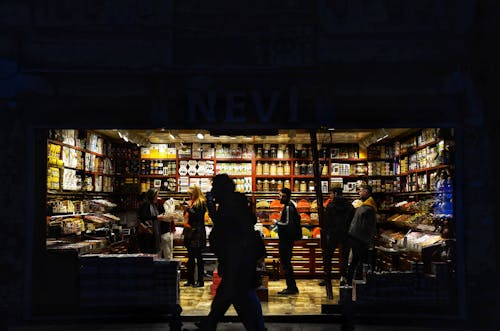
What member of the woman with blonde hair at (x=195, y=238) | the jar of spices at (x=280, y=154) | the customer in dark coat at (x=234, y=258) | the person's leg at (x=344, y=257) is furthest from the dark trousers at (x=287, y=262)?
the customer in dark coat at (x=234, y=258)

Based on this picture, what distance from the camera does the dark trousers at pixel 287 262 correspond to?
1112cm

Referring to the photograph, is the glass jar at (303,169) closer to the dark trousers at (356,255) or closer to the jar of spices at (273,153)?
the jar of spices at (273,153)

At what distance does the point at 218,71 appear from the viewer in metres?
8.46

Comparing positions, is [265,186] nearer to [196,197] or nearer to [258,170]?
[258,170]

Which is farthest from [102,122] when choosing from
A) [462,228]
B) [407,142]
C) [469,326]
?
[407,142]

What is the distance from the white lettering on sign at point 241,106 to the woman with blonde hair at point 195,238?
3854mm

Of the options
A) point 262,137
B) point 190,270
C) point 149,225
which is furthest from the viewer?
point 262,137

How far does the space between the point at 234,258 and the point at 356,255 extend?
192 inches

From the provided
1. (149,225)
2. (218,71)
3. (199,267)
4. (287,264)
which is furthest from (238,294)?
(199,267)

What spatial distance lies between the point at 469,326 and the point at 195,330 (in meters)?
3.97

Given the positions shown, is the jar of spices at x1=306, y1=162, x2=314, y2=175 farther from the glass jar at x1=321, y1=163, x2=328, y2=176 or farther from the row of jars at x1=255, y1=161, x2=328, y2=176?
the glass jar at x1=321, y1=163, x2=328, y2=176

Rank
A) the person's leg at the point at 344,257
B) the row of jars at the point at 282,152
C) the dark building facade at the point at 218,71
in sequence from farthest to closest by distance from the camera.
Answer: the row of jars at the point at 282,152
the person's leg at the point at 344,257
the dark building facade at the point at 218,71

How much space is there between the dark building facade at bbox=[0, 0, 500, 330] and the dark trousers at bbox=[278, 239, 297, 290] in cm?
364

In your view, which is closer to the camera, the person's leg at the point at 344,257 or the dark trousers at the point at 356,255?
the dark trousers at the point at 356,255
